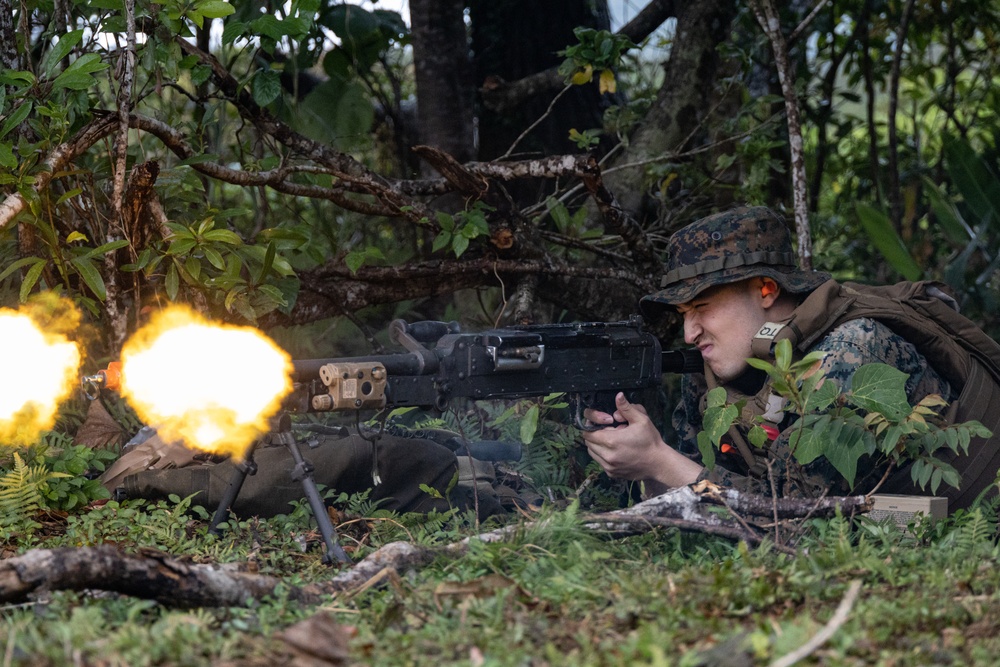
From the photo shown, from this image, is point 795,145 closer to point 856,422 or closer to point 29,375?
point 856,422

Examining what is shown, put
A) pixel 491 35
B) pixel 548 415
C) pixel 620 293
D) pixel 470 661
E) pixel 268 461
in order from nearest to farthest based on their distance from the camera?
pixel 470 661, pixel 268 461, pixel 548 415, pixel 620 293, pixel 491 35

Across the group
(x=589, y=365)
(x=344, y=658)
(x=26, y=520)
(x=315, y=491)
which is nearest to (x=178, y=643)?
(x=344, y=658)

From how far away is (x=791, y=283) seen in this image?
3803 mm

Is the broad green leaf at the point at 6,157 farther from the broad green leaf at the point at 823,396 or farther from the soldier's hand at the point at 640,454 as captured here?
the broad green leaf at the point at 823,396

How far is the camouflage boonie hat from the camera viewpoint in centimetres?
381

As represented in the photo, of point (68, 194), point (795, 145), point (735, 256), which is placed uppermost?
point (795, 145)

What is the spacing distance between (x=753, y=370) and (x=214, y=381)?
7.26ft

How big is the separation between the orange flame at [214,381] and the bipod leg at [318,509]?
136mm

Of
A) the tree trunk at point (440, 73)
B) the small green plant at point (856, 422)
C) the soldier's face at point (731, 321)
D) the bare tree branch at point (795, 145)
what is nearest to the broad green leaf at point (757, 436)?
the small green plant at point (856, 422)

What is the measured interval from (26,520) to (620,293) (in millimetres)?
3287

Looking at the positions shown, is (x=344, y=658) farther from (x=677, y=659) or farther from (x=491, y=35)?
(x=491, y=35)

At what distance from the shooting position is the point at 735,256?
3820mm

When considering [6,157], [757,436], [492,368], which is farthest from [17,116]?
[757,436]

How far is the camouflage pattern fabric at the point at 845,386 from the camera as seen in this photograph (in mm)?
3338
